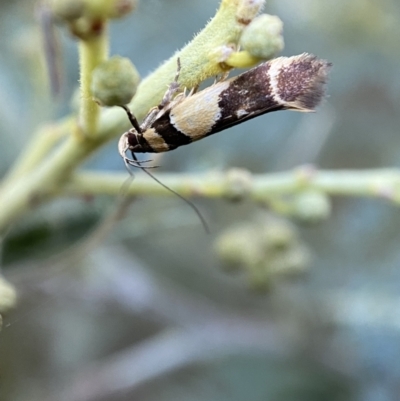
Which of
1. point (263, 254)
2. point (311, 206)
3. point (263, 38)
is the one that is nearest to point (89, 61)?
point (263, 38)

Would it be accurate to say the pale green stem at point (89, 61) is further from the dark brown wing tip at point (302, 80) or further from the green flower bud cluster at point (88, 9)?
the dark brown wing tip at point (302, 80)

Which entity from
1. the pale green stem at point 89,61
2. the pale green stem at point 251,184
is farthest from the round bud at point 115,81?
the pale green stem at point 251,184

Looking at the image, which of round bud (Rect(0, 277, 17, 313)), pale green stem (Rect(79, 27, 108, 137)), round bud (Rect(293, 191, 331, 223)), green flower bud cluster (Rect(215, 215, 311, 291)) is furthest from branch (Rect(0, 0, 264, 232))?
green flower bud cluster (Rect(215, 215, 311, 291))

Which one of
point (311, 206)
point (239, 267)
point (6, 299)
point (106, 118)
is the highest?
point (106, 118)

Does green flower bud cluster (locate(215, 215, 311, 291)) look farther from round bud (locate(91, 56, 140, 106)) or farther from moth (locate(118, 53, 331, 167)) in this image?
round bud (locate(91, 56, 140, 106))

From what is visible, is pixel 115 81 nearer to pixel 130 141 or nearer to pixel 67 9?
pixel 67 9

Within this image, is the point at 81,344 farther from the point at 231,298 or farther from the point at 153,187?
the point at 153,187
